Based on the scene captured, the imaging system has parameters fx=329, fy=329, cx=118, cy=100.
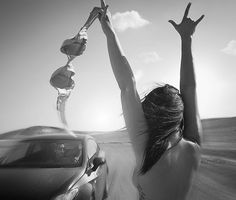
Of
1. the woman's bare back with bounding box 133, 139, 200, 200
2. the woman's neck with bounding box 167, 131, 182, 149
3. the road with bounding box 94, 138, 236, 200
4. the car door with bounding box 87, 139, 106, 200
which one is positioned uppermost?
the woman's neck with bounding box 167, 131, 182, 149

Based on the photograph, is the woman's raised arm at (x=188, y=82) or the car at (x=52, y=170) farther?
the car at (x=52, y=170)

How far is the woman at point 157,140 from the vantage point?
1483mm

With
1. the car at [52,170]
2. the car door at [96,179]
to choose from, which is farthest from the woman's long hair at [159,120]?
the car door at [96,179]

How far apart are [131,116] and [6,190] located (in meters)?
3.53

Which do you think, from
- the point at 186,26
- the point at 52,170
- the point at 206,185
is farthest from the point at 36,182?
the point at 206,185

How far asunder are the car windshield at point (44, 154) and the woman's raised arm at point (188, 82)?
3.91 meters

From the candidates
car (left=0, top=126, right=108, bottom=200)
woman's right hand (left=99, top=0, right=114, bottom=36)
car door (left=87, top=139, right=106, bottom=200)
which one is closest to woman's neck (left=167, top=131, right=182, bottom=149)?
woman's right hand (left=99, top=0, right=114, bottom=36)

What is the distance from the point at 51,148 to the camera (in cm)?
635

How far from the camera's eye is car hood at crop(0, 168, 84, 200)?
14.1 feet

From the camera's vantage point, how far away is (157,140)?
4.95 ft

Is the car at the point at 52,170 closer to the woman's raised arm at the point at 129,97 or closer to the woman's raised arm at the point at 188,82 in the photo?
the woman's raised arm at the point at 188,82

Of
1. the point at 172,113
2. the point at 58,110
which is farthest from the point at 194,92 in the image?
the point at 58,110

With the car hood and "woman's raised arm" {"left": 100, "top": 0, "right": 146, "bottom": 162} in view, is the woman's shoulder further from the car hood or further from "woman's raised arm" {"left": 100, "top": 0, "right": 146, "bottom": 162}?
the car hood

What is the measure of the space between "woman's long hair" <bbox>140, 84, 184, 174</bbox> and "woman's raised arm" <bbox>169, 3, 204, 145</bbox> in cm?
17
